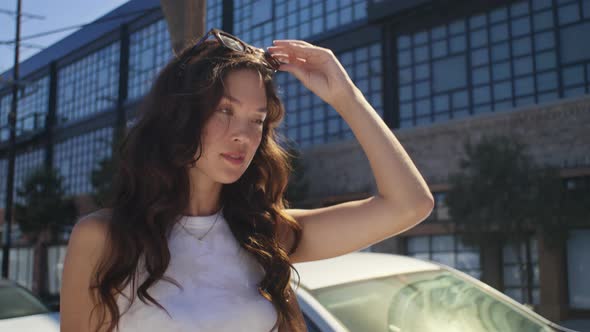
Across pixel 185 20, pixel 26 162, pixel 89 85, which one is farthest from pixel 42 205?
pixel 185 20

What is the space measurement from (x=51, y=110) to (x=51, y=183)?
27.3 ft

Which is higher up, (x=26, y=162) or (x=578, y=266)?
(x=26, y=162)

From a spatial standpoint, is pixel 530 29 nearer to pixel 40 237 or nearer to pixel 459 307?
pixel 459 307

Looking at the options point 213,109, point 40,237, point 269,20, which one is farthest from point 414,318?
point 40,237

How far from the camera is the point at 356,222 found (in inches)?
75.3

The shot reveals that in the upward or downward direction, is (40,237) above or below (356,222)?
below

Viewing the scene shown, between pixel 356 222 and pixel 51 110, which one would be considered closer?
pixel 356 222

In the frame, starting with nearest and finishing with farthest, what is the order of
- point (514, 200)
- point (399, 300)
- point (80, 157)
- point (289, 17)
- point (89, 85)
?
point (399, 300) < point (514, 200) < point (289, 17) < point (80, 157) < point (89, 85)

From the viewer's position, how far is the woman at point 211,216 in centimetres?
175

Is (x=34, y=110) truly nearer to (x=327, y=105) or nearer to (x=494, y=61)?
(x=327, y=105)

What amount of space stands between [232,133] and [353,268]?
148 centimetres

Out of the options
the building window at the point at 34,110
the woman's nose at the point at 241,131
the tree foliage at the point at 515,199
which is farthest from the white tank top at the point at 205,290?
the building window at the point at 34,110

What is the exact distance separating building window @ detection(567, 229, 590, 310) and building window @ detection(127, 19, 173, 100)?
20906 millimetres

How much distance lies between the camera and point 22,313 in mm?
5367
